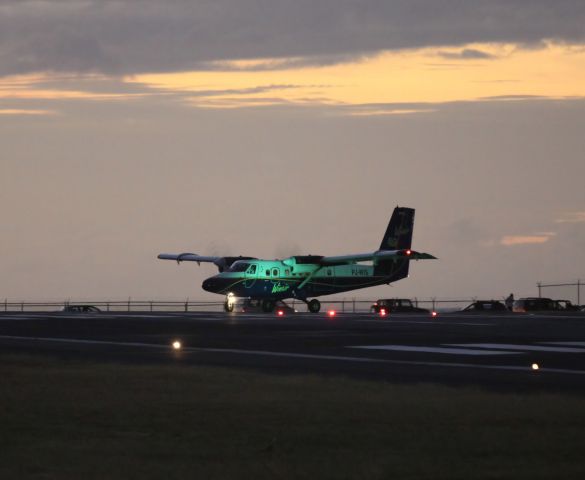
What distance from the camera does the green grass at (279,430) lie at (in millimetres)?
12609

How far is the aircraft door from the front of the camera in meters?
84.1

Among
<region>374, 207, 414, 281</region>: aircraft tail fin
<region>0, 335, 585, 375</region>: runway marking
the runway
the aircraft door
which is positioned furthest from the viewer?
<region>374, 207, 414, 281</region>: aircraft tail fin

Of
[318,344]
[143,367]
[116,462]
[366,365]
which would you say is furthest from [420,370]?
[116,462]

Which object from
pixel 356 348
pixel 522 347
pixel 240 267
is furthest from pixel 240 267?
pixel 522 347

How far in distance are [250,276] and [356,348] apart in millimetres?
48177

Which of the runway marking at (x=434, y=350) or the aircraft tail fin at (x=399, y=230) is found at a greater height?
the aircraft tail fin at (x=399, y=230)

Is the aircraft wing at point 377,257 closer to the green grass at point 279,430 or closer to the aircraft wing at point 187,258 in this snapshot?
the aircraft wing at point 187,258

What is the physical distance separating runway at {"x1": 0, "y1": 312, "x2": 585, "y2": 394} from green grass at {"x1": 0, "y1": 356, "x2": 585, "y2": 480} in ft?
11.3

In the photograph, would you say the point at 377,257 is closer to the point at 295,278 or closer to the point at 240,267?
the point at 295,278

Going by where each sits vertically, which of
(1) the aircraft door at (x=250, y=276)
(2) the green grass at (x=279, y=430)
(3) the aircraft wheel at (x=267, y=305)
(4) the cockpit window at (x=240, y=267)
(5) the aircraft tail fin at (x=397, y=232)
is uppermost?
(5) the aircraft tail fin at (x=397, y=232)

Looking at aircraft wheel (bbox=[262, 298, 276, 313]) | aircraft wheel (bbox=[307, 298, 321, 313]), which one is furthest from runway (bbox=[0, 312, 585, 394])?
aircraft wheel (bbox=[307, 298, 321, 313])

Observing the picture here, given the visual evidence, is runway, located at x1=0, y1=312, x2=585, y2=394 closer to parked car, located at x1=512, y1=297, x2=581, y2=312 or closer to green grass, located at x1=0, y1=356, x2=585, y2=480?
green grass, located at x1=0, y1=356, x2=585, y2=480

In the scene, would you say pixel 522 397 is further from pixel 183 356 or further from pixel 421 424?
pixel 183 356

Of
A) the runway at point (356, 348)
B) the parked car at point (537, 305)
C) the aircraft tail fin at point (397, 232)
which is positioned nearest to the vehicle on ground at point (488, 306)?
the parked car at point (537, 305)
